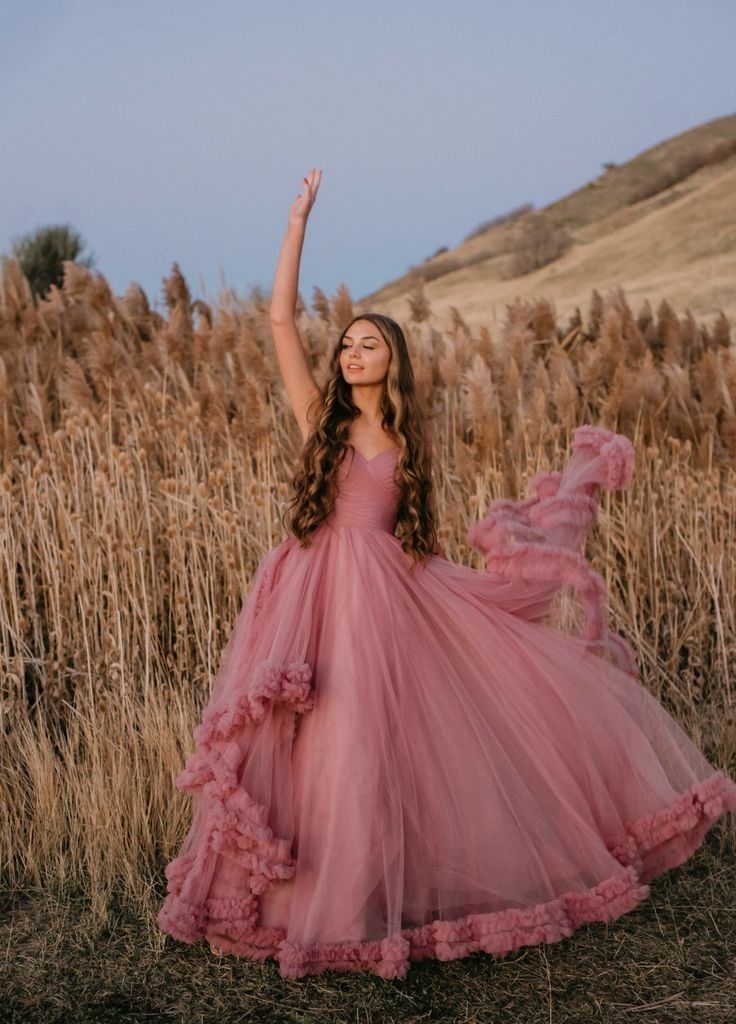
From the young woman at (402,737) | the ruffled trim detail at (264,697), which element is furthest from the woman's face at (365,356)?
the ruffled trim detail at (264,697)

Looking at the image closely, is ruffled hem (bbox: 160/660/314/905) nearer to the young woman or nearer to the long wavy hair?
the young woman

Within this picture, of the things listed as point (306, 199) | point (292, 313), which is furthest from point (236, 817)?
point (306, 199)

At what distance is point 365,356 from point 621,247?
1934 centimetres

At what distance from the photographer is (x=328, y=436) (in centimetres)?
331

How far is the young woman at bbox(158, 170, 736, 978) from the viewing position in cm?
288

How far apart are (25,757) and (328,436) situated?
5.64 ft

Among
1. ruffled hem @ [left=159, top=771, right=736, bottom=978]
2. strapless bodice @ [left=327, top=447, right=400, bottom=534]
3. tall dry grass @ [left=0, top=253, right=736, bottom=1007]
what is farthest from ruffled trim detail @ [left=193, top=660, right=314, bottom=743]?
tall dry grass @ [left=0, top=253, right=736, bottom=1007]

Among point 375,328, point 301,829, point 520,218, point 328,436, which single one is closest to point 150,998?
point 301,829

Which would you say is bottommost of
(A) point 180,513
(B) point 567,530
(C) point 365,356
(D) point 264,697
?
(D) point 264,697

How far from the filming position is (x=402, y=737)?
118 inches

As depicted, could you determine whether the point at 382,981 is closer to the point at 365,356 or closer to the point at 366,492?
the point at 366,492

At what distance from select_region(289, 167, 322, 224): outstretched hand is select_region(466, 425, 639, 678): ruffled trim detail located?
1023 millimetres

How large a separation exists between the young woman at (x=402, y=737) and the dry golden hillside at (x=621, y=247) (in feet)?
31.2

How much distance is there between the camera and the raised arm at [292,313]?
11.2ft
